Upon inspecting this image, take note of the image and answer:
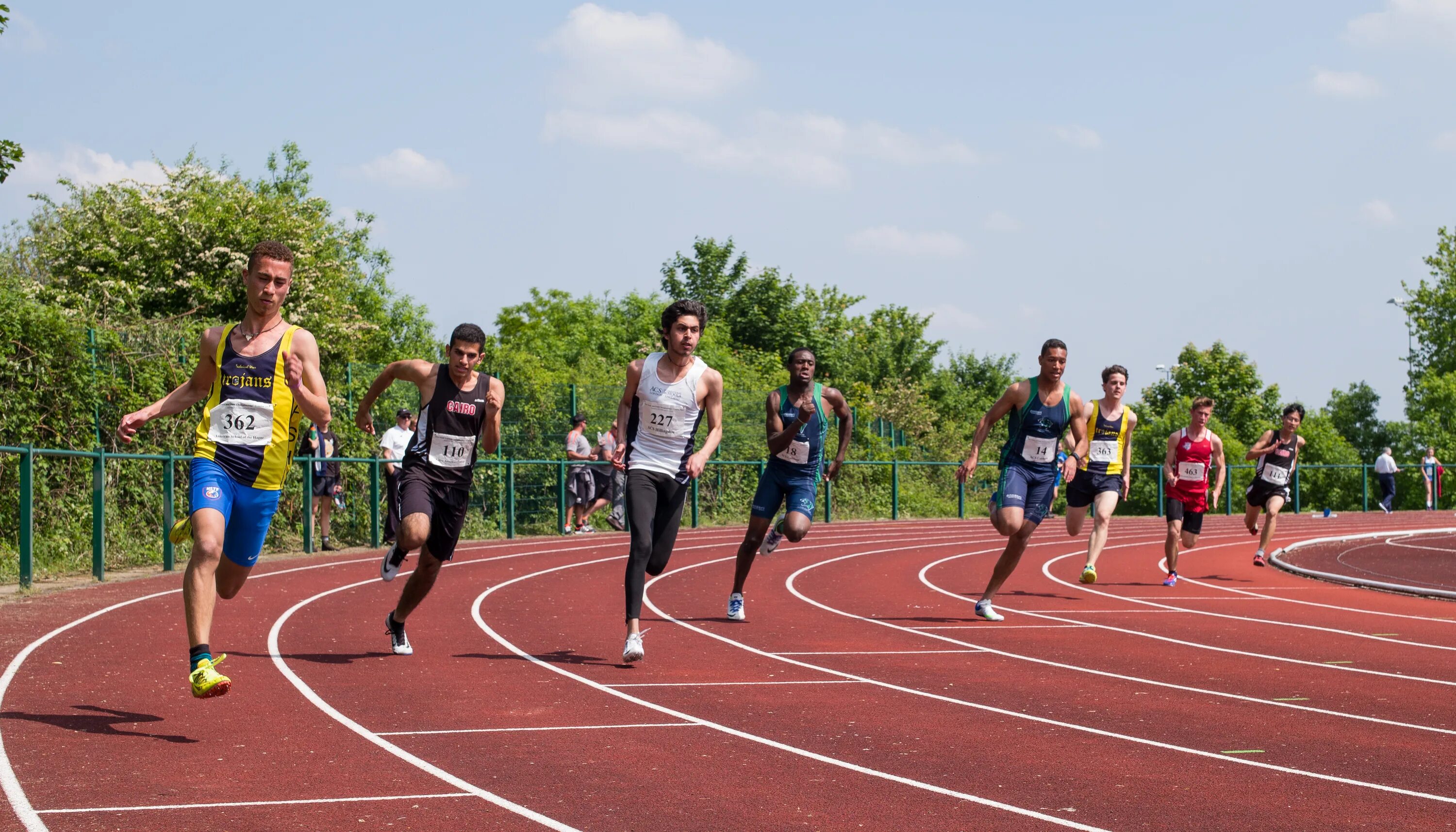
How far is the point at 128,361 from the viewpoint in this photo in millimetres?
16906

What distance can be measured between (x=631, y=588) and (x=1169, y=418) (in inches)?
1892

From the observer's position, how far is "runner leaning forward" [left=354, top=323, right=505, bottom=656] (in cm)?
804

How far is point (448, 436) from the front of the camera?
8.12 metres

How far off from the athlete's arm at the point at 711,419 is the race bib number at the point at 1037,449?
9.74ft

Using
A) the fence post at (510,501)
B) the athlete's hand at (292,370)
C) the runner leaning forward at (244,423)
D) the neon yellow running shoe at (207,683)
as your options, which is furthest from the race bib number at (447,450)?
the fence post at (510,501)

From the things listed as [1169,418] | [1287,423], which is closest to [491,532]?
[1287,423]

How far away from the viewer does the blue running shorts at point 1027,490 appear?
10344 mm

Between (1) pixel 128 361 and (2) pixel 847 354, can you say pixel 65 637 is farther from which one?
(2) pixel 847 354

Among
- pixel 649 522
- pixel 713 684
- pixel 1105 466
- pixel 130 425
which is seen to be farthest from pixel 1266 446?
pixel 130 425

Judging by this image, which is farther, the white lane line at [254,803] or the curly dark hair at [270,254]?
the curly dark hair at [270,254]

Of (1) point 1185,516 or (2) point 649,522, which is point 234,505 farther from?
(1) point 1185,516

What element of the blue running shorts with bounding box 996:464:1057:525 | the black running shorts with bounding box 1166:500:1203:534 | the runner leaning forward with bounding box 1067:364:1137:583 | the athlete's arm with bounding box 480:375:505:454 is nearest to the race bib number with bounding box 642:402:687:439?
the athlete's arm with bounding box 480:375:505:454

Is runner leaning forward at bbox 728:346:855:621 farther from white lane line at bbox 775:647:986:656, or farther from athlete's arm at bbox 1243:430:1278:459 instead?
athlete's arm at bbox 1243:430:1278:459

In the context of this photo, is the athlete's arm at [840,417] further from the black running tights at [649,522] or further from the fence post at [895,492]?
the fence post at [895,492]
